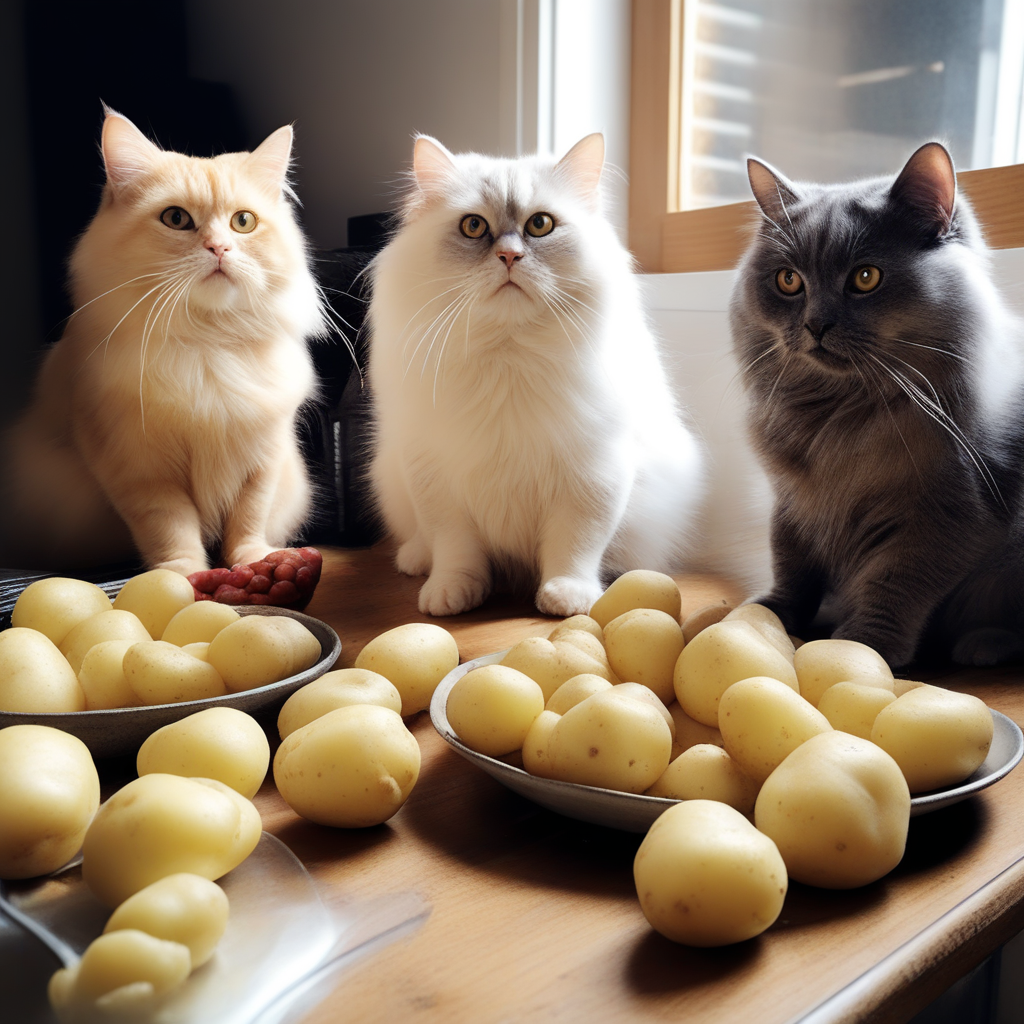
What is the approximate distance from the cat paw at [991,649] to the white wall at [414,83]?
1266mm

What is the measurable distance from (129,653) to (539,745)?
329mm

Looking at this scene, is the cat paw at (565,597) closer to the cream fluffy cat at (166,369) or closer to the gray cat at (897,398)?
the gray cat at (897,398)

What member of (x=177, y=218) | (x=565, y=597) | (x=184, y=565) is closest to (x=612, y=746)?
(x=565, y=597)

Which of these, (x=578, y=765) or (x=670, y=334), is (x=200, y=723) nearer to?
A: (x=578, y=765)

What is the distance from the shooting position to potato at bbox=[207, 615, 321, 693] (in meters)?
0.73

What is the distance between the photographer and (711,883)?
0.45 metres

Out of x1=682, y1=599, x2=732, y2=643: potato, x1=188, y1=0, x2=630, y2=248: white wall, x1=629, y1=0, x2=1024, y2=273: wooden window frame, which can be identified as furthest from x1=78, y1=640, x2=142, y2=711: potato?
x1=629, y1=0, x2=1024, y2=273: wooden window frame

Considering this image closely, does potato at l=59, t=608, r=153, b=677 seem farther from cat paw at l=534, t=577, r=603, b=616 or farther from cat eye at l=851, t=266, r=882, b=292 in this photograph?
cat eye at l=851, t=266, r=882, b=292

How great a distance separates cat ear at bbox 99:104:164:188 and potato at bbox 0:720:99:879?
0.94 m

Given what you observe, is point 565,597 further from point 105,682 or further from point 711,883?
point 711,883

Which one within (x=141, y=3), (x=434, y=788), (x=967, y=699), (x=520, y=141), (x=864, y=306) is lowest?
(x=434, y=788)

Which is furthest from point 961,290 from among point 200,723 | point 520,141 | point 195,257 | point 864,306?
point 520,141

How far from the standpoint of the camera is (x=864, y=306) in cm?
89

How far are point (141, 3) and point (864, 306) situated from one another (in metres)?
1.15
